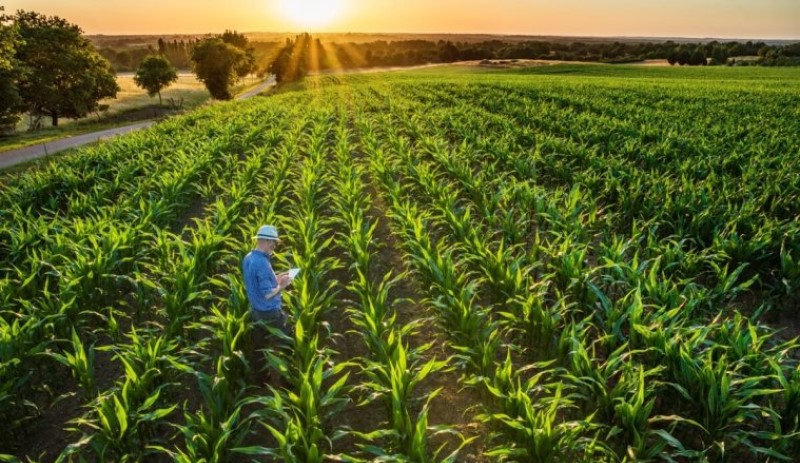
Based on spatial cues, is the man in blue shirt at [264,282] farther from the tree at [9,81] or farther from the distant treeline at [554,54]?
the distant treeline at [554,54]

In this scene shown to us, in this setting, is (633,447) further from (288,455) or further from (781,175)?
(781,175)

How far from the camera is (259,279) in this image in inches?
186

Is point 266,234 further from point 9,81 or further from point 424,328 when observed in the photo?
point 9,81

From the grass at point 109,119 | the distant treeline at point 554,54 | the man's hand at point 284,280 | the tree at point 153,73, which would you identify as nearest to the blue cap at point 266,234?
the man's hand at point 284,280

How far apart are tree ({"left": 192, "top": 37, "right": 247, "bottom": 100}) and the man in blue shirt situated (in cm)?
6536

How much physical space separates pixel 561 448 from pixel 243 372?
3246mm

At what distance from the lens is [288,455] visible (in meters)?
3.24

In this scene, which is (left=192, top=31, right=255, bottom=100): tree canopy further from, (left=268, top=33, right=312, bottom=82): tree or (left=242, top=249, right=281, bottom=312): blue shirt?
(left=242, top=249, right=281, bottom=312): blue shirt

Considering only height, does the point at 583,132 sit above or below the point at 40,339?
above

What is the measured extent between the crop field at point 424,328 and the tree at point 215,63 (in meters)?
55.4

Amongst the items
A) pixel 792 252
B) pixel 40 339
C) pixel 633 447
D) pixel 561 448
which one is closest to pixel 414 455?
pixel 561 448

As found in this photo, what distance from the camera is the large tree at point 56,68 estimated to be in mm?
36375

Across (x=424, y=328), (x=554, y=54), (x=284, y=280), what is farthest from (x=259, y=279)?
(x=554, y=54)

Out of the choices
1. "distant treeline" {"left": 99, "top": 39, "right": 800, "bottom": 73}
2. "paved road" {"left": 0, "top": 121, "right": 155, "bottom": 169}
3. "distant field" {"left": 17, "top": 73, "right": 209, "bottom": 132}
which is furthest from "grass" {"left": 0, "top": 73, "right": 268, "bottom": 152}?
"distant treeline" {"left": 99, "top": 39, "right": 800, "bottom": 73}
